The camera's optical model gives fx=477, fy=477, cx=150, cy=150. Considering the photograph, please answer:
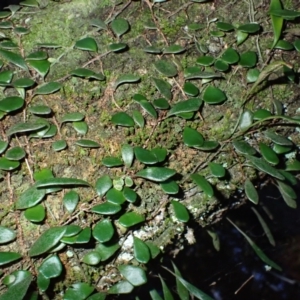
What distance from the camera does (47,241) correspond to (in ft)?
4.02

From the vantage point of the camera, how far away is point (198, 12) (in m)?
1.55

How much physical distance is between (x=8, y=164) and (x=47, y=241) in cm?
23

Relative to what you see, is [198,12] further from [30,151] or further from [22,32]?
[30,151]

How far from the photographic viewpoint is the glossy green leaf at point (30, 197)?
1.24 metres

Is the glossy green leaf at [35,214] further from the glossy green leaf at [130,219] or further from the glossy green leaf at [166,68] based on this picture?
the glossy green leaf at [166,68]

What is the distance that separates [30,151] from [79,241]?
0.29 meters

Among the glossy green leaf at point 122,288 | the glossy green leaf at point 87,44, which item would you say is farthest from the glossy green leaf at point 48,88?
the glossy green leaf at point 122,288

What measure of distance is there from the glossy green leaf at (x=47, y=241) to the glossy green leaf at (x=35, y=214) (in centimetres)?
4

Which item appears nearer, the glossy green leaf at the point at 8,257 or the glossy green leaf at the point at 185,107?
the glossy green leaf at the point at 8,257

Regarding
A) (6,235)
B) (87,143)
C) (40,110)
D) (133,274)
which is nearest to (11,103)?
(40,110)

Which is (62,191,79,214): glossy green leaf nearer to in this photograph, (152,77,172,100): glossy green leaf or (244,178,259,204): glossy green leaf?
(152,77,172,100): glossy green leaf

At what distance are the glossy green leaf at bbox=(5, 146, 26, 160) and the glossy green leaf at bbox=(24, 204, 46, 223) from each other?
14 cm

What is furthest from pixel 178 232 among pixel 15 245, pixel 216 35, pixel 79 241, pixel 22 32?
pixel 22 32

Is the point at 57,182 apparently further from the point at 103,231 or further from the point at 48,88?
the point at 48,88
